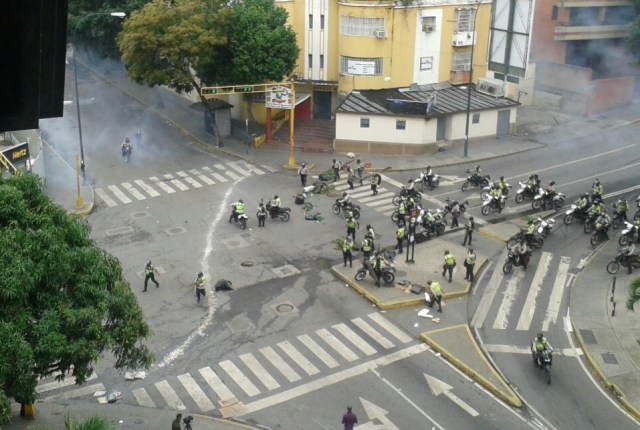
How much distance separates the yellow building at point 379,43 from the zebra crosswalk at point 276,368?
92.4 ft

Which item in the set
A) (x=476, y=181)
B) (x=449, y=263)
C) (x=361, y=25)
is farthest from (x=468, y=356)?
(x=361, y=25)

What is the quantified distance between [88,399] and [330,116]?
115 ft

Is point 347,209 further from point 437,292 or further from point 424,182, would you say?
point 437,292

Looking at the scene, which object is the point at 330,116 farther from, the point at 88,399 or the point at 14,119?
the point at 14,119

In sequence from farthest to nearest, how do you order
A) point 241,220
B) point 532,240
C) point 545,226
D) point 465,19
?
point 465,19 < point 241,220 < point 545,226 < point 532,240

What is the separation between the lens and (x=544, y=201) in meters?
38.9

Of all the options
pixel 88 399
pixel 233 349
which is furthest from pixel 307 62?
pixel 88 399

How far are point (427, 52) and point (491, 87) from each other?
4844 mm

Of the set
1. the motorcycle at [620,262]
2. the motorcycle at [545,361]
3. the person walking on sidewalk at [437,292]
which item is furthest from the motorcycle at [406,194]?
the motorcycle at [545,361]

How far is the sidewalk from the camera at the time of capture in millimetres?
23844

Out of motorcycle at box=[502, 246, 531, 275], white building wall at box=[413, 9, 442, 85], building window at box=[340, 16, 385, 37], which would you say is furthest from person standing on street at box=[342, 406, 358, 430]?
white building wall at box=[413, 9, 442, 85]

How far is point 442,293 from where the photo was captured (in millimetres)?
29594

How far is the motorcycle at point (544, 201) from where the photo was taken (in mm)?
38812

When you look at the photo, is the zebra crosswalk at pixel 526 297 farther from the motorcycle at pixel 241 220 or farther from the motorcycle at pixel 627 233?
the motorcycle at pixel 241 220
